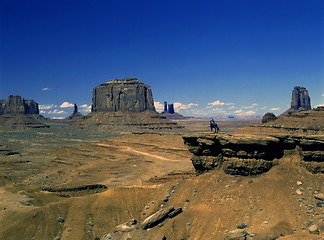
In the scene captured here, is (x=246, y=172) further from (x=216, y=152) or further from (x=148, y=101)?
(x=148, y=101)

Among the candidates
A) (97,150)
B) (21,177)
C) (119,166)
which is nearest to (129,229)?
(21,177)

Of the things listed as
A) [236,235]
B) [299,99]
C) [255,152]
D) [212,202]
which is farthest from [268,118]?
[299,99]

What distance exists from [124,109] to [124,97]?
738cm

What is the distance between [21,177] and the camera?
48.8 metres

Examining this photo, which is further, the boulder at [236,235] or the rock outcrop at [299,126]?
the rock outcrop at [299,126]

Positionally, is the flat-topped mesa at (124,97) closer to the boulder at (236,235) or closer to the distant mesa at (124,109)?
the distant mesa at (124,109)

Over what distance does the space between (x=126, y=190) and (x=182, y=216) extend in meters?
7.98

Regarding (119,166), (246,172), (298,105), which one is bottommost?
(119,166)

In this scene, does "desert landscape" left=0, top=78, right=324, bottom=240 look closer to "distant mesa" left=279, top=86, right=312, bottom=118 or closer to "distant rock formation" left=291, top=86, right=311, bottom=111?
"distant mesa" left=279, top=86, right=312, bottom=118

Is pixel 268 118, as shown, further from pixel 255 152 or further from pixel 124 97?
pixel 124 97

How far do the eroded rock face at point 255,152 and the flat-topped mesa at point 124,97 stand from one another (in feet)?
532

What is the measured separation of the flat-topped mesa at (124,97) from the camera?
614ft

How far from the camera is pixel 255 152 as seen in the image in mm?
22812

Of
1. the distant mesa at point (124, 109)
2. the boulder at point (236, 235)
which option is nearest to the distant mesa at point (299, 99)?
the distant mesa at point (124, 109)
